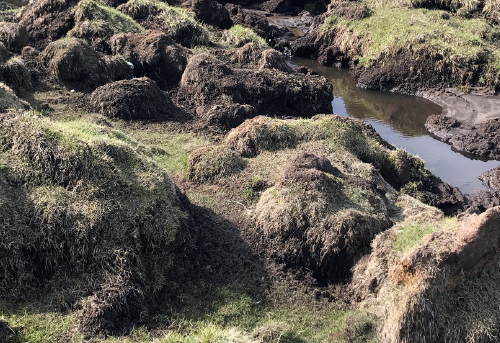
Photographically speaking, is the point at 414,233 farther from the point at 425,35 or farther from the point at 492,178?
the point at 425,35

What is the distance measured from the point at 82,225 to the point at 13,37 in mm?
11272

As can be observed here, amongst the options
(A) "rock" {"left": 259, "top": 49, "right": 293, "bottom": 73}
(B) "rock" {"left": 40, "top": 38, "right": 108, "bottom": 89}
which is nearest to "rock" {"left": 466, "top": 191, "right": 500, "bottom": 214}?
(A) "rock" {"left": 259, "top": 49, "right": 293, "bottom": 73}

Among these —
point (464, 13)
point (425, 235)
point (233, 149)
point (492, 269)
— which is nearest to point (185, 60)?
point (233, 149)

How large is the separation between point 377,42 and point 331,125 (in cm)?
1280

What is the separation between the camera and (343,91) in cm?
2128

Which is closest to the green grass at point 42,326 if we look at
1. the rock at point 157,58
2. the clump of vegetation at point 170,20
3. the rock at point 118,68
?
the rock at point 118,68

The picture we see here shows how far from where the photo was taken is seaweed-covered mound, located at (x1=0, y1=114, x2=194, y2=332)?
21.1ft

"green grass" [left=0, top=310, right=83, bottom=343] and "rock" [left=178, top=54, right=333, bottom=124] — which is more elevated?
"rock" [left=178, top=54, right=333, bottom=124]

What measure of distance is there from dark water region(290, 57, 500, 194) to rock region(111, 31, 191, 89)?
6.51 metres

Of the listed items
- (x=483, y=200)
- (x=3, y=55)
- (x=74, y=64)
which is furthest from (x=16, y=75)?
(x=483, y=200)

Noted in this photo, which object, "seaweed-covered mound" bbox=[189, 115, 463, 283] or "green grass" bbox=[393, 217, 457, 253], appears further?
"seaweed-covered mound" bbox=[189, 115, 463, 283]

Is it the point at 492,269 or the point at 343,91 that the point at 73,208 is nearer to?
the point at 492,269

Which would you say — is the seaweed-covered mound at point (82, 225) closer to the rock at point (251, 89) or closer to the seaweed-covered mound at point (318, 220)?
the seaweed-covered mound at point (318, 220)

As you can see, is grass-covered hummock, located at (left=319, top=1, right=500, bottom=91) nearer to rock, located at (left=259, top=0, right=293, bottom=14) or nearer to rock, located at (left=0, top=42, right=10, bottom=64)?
rock, located at (left=259, top=0, right=293, bottom=14)
